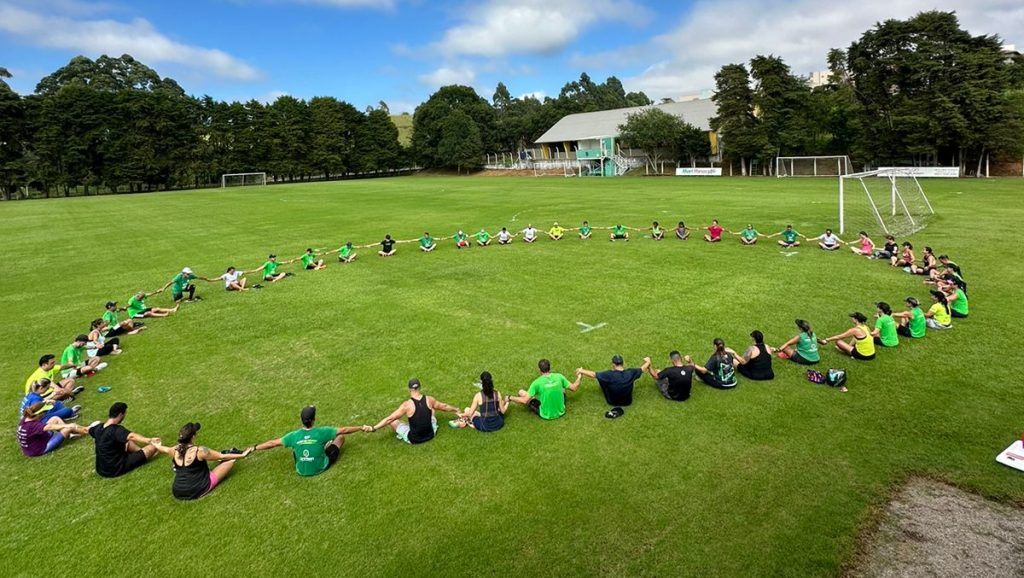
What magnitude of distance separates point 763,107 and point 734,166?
8.53 meters

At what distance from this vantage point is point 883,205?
32594 mm

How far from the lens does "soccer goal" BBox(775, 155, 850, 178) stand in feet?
201

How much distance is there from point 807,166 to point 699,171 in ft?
42.7

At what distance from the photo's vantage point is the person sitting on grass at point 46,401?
1016 centimetres

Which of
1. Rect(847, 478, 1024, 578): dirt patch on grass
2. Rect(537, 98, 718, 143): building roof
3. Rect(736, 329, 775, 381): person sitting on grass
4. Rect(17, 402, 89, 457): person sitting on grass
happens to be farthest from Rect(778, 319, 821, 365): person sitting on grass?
Rect(537, 98, 718, 143): building roof

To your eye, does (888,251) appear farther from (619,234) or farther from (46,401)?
(46,401)

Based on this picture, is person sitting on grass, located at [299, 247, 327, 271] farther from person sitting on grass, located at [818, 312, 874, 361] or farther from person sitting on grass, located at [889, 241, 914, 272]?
person sitting on grass, located at [889, 241, 914, 272]

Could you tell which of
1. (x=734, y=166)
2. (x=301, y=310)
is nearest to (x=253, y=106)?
(x=734, y=166)

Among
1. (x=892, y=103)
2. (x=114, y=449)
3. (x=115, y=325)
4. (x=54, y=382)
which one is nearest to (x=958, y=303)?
(x=114, y=449)

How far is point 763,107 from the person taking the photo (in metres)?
65.9

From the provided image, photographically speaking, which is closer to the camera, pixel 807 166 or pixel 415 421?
pixel 415 421

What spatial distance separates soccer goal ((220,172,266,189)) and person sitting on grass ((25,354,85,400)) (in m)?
89.1

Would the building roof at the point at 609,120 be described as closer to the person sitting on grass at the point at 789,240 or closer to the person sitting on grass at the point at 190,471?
the person sitting on grass at the point at 789,240

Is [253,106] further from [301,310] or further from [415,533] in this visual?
[415,533]
